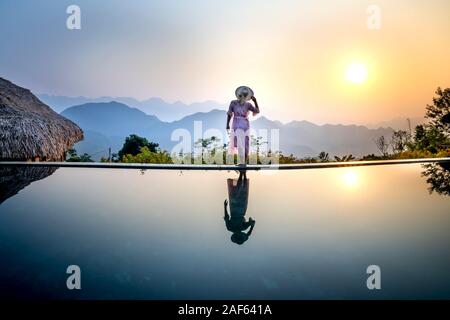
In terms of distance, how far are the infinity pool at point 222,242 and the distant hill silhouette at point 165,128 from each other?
78995 mm

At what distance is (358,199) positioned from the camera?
13.3 feet

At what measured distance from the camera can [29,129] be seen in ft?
31.9

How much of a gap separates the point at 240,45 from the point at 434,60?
9.12 m

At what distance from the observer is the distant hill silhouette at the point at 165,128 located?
296 ft

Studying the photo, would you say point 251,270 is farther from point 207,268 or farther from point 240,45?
point 240,45

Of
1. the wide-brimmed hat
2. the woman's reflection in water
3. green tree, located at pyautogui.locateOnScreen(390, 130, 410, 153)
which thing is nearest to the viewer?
the woman's reflection in water

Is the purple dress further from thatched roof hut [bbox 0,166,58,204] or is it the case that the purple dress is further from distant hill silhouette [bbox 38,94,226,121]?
distant hill silhouette [bbox 38,94,226,121]

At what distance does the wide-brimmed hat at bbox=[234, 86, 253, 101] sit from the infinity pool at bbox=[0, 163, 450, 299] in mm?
2856

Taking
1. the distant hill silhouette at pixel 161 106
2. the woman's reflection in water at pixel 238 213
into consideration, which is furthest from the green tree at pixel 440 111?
the distant hill silhouette at pixel 161 106

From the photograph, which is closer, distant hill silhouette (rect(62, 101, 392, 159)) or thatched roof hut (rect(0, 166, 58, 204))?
thatched roof hut (rect(0, 166, 58, 204))

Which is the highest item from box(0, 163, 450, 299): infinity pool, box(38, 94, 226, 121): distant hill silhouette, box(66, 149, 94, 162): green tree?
box(38, 94, 226, 121): distant hill silhouette

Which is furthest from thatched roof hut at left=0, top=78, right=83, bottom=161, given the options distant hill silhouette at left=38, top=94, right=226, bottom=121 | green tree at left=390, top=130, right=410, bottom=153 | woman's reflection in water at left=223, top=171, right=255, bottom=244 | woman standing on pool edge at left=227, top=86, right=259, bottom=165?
distant hill silhouette at left=38, top=94, right=226, bottom=121

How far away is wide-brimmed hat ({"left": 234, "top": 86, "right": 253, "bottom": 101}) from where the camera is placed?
660 centimetres
